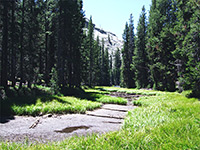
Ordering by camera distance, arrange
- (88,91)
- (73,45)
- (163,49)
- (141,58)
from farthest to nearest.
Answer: (141,58) < (163,49) < (88,91) < (73,45)

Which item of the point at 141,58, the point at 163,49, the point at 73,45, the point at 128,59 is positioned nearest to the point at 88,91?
the point at 73,45

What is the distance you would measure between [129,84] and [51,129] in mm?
46042

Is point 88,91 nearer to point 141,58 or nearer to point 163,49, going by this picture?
point 163,49

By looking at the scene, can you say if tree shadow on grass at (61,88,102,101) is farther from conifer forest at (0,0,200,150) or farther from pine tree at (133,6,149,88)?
pine tree at (133,6,149,88)

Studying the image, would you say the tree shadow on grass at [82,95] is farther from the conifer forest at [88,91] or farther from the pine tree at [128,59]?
the pine tree at [128,59]

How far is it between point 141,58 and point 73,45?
76.4ft

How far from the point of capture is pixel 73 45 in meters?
27.9

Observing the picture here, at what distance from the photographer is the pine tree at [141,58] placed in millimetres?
42469

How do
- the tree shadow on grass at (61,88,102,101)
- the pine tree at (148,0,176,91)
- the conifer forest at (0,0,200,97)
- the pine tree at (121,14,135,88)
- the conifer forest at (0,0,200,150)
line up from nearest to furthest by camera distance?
the conifer forest at (0,0,200,150)
the conifer forest at (0,0,200,97)
the tree shadow on grass at (61,88,102,101)
the pine tree at (148,0,176,91)
the pine tree at (121,14,135,88)

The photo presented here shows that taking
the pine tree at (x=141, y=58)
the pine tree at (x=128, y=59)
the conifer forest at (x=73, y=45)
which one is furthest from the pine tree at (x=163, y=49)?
the pine tree at (x=128, y=59)

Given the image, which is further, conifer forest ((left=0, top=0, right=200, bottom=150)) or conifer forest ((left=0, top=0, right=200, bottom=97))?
conifer forest ((left=0, top=0, right=200, bottom=97))

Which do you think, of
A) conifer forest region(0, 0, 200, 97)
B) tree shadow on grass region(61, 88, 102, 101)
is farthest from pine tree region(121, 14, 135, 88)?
tree shadow on grass region(61, 88, 102, 101)

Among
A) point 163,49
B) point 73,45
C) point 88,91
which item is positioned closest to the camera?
point 73,45

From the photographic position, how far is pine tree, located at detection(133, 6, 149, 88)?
139 feet
